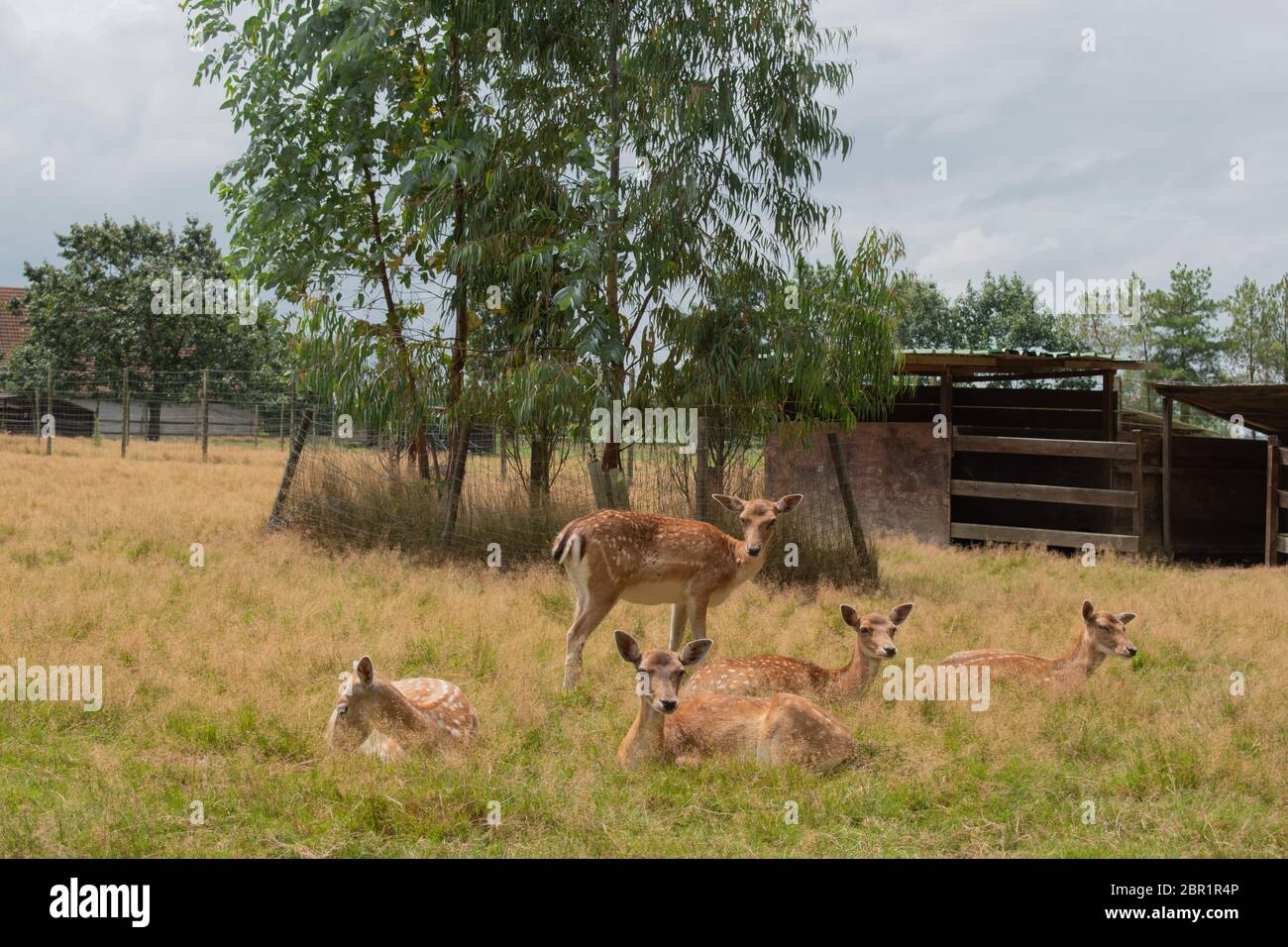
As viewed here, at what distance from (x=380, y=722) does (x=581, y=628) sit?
263 cm

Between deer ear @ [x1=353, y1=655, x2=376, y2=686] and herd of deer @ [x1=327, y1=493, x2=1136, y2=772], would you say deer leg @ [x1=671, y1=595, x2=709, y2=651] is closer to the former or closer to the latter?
herd of deer @ [x1=327, y1=493, x2=1136, y2=772]

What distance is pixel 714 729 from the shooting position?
21.6 feet

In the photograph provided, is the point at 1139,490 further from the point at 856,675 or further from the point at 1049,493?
the point at 856,675

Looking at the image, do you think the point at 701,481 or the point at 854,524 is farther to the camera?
the point at 854,524

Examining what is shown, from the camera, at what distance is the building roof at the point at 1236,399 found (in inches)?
606

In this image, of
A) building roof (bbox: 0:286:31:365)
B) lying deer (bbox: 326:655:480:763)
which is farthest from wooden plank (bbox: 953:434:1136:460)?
building roof (bbox: 0:286:31:365)

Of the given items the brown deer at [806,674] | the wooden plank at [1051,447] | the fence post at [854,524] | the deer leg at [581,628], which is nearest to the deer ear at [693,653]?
the brown deer at [806,674]

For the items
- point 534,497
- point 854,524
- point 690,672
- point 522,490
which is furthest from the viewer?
point 522,490

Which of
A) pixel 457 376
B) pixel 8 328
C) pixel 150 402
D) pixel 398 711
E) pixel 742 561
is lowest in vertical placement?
pixel 398 711

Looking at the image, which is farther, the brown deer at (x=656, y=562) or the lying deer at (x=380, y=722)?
the brown deer at (x=656, y=562)

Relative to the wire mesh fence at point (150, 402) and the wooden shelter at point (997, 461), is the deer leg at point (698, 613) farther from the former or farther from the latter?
the wire mesh fence at point (150, 402)

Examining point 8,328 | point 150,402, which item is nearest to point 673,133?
point 150,402

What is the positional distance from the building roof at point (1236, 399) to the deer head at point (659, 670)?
11.4 meters
